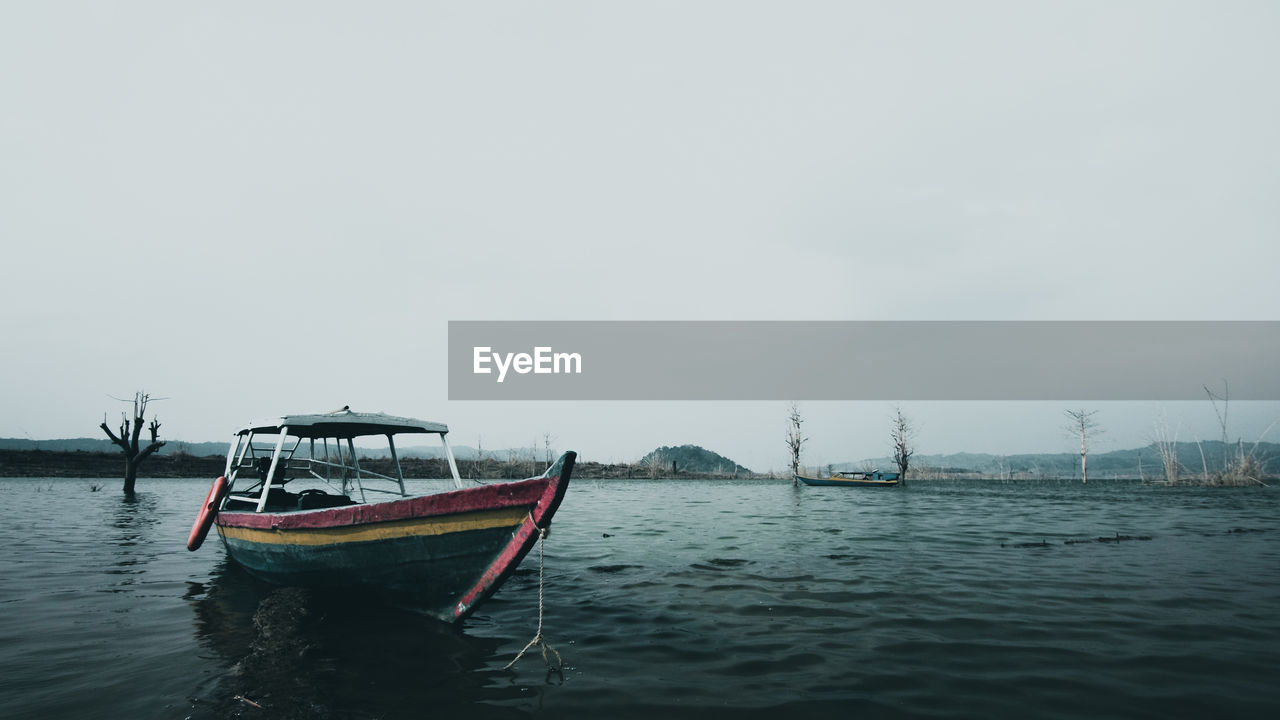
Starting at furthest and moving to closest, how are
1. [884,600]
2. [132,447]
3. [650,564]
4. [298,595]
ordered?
1. [132,447]
2. [650,564]
3. [298,595]
4. [884,600]

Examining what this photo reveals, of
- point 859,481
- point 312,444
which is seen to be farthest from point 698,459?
point 312,444

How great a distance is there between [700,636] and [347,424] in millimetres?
A: 6542

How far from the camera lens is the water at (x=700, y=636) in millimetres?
4691

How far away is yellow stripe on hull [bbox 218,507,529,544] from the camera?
655cm

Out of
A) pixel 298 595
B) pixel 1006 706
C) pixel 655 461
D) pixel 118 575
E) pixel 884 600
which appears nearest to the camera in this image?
pixel 1006 706

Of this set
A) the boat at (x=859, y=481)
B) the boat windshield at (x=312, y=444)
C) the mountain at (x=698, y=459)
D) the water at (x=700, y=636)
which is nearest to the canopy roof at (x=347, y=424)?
the boat windshield at (x=312, y=444)

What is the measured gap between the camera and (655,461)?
6369cm

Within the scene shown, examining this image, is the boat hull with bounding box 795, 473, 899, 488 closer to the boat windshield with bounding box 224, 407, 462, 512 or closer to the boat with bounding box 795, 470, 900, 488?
the boat with bounding box 795, 470, 900, 488

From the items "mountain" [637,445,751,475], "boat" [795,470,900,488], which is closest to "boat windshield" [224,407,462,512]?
"boat" [795,470,900,488]

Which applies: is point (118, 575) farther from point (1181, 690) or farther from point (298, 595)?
point (1181, 690)

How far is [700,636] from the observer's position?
6504mm

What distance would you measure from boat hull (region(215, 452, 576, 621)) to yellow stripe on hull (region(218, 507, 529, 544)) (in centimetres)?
1

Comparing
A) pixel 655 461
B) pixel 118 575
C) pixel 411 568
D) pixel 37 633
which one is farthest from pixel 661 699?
pixel 655 461

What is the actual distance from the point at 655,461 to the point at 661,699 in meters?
59.6
